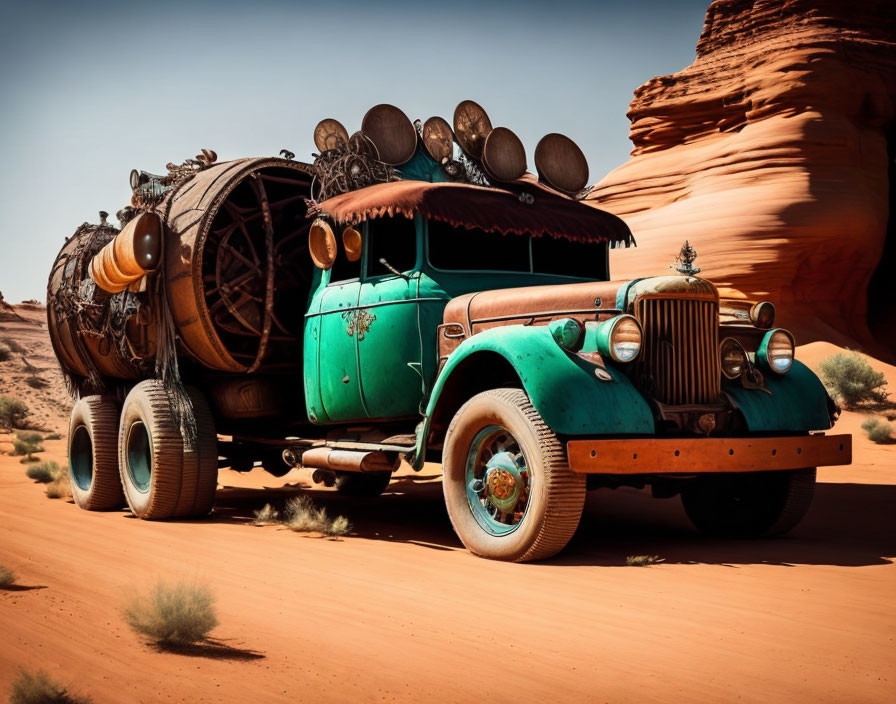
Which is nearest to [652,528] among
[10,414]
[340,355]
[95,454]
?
[340,355]

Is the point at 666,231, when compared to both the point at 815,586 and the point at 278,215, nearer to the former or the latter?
the point at 278,215

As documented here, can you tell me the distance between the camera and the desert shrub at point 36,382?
3612cm

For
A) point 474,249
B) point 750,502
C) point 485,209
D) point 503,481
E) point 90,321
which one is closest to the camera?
point 503,481

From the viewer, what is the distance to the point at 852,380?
18.7m

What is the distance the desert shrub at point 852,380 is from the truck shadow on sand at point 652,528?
324 inches

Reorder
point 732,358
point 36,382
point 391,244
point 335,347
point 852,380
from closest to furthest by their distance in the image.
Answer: point 732,358, point 391,244, point 335,347, point 852,380, point 36,382

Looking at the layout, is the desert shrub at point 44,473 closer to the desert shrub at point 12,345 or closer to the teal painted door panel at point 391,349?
the teal painted door panel at point 391,349

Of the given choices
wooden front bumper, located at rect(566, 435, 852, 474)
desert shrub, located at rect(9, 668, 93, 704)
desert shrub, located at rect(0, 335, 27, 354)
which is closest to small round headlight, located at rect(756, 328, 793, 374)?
wooden front bumper, located at rect(566, 435, 852, 474)

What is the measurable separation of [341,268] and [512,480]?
2940 millimetres

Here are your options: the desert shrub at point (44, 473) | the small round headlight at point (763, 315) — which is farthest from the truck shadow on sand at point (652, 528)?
the desert shrub at point (44, 473)

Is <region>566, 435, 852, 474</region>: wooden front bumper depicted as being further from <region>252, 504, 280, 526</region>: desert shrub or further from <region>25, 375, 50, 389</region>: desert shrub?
<region>25, 375, 50, 389</region>: desert shrub

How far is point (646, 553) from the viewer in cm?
678

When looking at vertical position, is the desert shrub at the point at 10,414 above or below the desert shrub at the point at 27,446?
above

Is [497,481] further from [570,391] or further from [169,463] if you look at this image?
[169,463]
